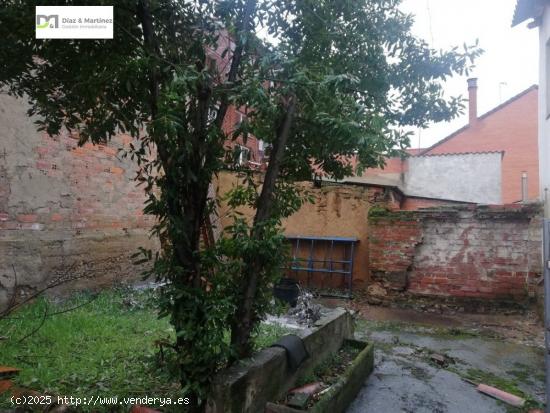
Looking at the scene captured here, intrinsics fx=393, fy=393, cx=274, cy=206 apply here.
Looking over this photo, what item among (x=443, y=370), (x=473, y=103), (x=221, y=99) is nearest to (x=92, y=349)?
(x=221, y=99)

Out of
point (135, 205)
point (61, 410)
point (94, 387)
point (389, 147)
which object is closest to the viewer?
point (389, 147)

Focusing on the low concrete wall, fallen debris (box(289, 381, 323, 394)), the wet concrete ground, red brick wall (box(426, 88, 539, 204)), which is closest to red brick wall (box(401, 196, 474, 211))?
red brick wall (box(426, 88, 539, 204))

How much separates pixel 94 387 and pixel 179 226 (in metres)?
1.77

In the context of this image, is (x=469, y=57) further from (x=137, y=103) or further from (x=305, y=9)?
(x=137, y=103)

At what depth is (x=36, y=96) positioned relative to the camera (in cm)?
281

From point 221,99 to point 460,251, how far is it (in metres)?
6.57

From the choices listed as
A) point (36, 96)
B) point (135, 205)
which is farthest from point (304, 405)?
point (135, 205)

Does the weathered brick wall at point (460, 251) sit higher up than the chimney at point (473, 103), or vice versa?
the chimney at point (473, 103)

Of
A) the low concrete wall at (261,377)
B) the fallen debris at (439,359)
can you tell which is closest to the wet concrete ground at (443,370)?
the fallen debris at (439,359)

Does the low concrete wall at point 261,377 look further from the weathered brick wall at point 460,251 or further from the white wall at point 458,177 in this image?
the white wall at point 458,177

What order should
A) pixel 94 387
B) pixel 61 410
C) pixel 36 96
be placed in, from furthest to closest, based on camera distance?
pixel 94 387 < pixel 36 96 < pixel 61 410

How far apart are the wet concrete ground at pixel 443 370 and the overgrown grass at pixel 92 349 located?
52.5 inches

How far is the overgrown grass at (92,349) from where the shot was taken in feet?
10.1

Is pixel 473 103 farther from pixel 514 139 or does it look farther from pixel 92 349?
pixel 92 349
